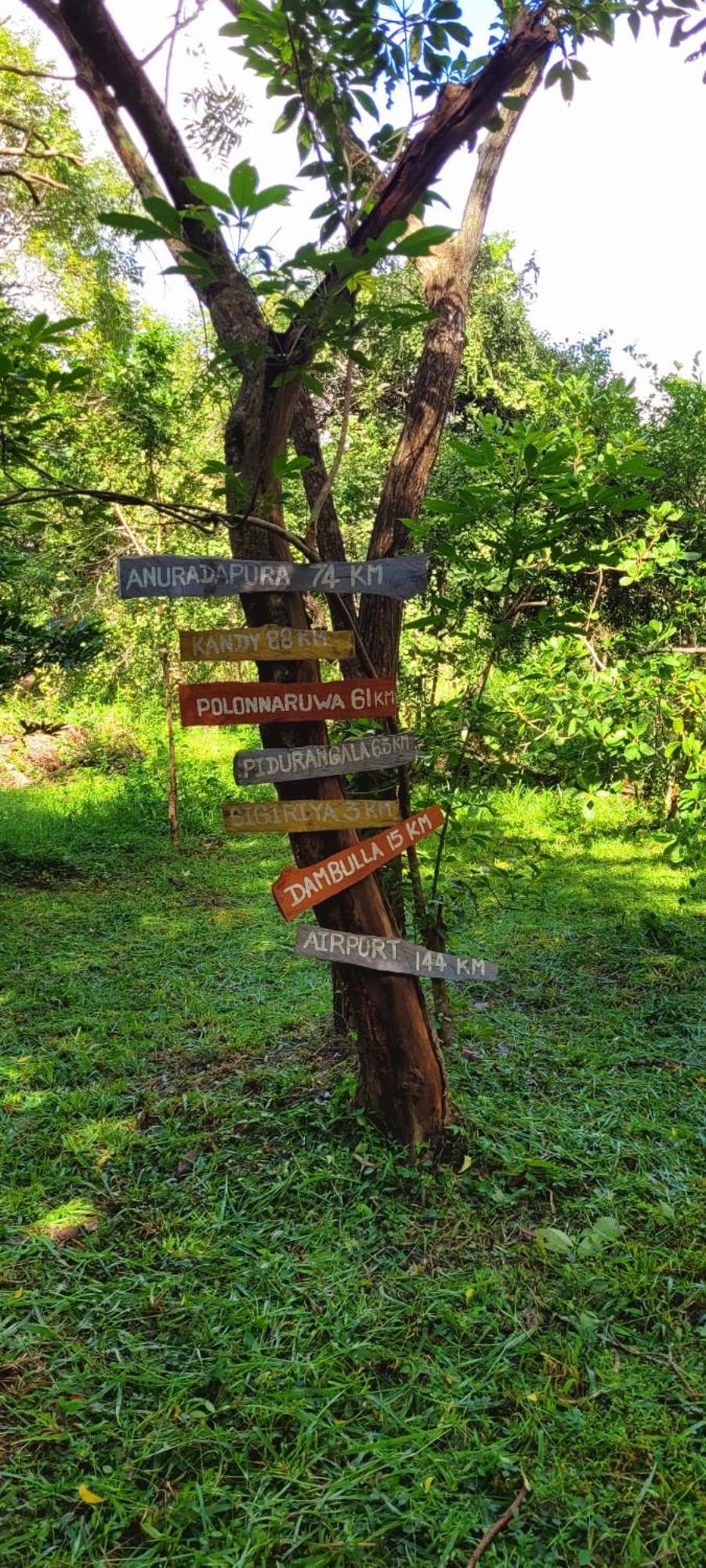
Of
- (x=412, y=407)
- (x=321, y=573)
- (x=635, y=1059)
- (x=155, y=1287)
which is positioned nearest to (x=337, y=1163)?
(x=155, y=1287)

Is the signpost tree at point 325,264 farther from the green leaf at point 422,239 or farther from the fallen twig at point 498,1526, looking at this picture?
the fallen twig at point 498,1526

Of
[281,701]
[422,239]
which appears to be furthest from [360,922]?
[422,239]

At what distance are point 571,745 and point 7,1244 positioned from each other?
2.55 meters

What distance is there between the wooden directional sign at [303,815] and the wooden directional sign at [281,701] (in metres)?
0.19

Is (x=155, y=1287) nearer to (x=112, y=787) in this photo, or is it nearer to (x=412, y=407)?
(x=412, y=407)

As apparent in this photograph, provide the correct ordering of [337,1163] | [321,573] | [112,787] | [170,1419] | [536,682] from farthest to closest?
[112,787], [536,682], [337,1163], [321,573], [170,1419]

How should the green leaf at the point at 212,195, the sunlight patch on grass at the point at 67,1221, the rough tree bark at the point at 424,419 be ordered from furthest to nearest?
the rough tree bark at the point at 424,419
the sunlight patch on grass at the point at 67,1221
the green leaf at the point at 212,195

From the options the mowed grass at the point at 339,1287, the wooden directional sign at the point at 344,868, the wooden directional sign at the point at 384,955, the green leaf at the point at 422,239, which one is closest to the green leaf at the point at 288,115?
the green leaf at the point at 422,239

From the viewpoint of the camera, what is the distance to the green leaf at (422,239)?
1.40 m

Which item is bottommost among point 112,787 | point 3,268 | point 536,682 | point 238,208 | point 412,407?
point 112,787

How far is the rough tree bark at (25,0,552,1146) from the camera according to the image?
78.1 inches

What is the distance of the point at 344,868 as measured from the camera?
211cm

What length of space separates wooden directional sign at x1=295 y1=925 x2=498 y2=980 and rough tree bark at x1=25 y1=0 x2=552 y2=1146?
7 cm

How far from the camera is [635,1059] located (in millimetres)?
2939
